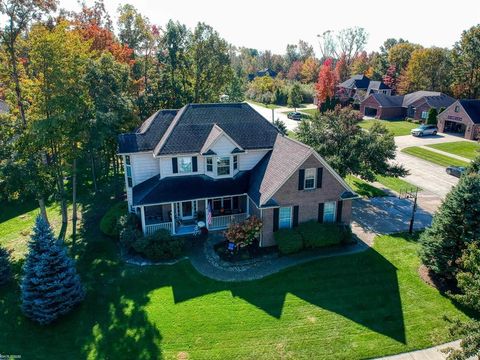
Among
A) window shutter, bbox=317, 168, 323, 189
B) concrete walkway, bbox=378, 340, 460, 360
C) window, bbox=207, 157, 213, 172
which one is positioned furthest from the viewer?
window, bbox=207, 157, 213, 172

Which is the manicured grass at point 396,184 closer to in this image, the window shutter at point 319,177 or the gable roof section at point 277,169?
the gable roof section at point 277,169

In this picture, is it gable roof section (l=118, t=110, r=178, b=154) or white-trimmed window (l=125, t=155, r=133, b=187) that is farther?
white-trimmed window (l=125, t=155, r=133, b=187)

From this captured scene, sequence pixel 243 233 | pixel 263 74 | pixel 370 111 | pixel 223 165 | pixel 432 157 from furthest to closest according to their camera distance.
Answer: pixel 263 74
pixel 370 111
pixel 432 157
pixel 223 165
pixel 243 233

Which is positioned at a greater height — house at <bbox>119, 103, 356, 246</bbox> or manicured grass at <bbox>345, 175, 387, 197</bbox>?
house at <bbox>119, 103, 356, 246</bbox>

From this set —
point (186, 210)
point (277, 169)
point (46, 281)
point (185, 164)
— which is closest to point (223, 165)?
point (185, 164)

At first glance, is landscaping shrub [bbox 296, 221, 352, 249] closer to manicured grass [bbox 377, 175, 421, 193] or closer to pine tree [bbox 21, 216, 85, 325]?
manicured grass [bbox 377, 175, 421, 193]

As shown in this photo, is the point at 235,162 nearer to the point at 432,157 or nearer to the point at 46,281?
the point at 46,281

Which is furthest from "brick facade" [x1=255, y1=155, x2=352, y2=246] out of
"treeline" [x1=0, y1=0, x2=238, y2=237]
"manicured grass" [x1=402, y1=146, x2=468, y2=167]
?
"manicured grass" [x1=402, y1=146, x2=468, y2=167]

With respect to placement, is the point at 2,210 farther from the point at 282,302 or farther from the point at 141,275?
the point at 282,302

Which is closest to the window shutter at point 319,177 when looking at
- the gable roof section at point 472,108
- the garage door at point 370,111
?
the gable roof section at point 472,108
